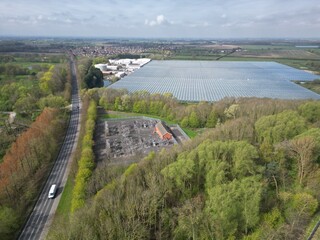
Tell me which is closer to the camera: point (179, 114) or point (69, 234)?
point (69, 234)

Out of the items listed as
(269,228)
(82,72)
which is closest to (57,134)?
(269,228)

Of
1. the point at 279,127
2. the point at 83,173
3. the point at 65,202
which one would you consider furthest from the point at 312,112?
the point at 65,202

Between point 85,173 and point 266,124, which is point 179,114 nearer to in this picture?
point 266,124

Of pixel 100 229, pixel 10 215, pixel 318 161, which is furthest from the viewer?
pixel 318 161

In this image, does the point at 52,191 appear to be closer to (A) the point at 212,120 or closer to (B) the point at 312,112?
(A) the point at 212,120

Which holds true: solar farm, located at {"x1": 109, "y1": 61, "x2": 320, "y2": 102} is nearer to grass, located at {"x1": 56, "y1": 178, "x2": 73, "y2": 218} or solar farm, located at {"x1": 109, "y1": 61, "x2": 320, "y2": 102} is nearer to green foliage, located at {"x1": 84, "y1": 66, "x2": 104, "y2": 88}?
green foliage, located at {"x1": 84, "y1": 66, "x2": 104, "y2": 88}

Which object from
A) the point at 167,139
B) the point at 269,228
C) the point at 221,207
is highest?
the point at 221,207
